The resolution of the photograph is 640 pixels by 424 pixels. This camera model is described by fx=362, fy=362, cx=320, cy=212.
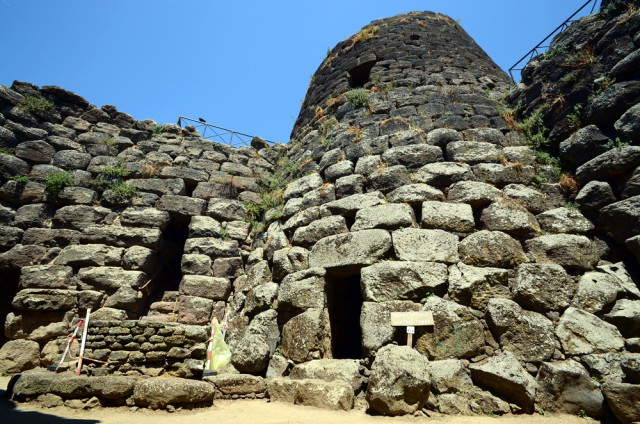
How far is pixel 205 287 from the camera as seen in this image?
18.3 ft

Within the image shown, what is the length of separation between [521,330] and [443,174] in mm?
2029

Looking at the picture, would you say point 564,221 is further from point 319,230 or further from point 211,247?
point 211,247

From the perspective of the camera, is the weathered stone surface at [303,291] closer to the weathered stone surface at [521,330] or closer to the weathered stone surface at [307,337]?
the weathered stone surface at [307,337]

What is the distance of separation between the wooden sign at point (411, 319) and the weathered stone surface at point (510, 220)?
1334 mm

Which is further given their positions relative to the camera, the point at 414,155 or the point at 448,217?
the point at 414,155

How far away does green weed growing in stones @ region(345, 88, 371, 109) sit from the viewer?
6.25 m

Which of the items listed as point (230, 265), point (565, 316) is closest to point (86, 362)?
point (230, 265)

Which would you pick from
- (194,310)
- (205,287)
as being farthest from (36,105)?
A: (194,310)

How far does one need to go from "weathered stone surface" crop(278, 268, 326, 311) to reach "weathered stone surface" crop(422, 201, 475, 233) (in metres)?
1.36

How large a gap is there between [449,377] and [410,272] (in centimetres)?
102

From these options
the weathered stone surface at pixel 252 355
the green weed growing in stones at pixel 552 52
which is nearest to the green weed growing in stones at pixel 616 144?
the green weed growing in stones at pixel 552 52

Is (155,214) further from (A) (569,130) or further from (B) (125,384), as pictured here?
(A) (569,130)

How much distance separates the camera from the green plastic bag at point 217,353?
15.1ft

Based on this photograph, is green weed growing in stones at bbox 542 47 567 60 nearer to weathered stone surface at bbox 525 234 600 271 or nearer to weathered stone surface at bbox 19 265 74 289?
weathered stone surface at bbox 525 234 600 271
